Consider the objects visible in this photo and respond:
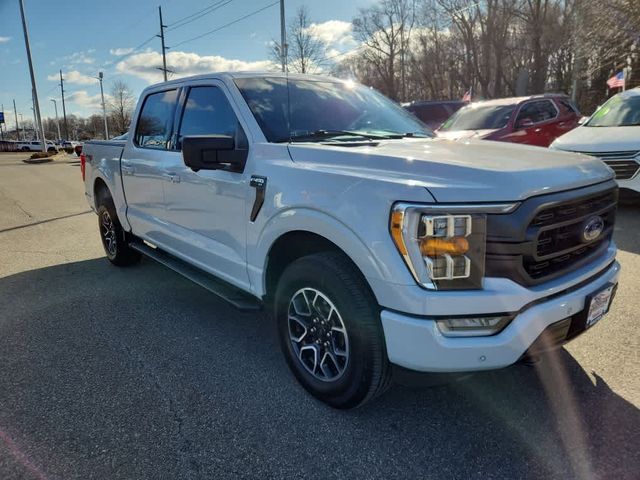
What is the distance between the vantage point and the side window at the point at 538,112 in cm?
983

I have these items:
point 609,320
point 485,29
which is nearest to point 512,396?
point 609,320

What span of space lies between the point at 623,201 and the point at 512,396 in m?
6.00

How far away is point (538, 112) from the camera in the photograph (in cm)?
1008

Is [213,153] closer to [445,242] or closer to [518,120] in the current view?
[445,242]

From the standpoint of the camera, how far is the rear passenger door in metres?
4.16

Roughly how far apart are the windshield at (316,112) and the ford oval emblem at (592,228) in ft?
4.60

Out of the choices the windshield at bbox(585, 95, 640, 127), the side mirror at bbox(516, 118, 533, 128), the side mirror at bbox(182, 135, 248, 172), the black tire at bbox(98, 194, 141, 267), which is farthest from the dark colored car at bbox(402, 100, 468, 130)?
the side mirror at bbox(182, 135, 248, 172)

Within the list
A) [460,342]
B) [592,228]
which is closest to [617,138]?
[592,228]

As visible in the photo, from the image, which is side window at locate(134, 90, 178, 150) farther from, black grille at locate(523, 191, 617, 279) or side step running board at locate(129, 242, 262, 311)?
black grille at locate(523, 191, 617, 279)

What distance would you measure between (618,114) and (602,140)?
1.35 meters

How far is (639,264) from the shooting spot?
196 inches

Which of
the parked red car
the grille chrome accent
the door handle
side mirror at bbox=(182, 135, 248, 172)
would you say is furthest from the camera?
the parked red car

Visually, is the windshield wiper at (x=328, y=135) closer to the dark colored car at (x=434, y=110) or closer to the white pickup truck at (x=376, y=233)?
the white pickup truck at (x=376, y=233)

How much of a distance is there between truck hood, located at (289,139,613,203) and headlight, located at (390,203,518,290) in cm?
6
